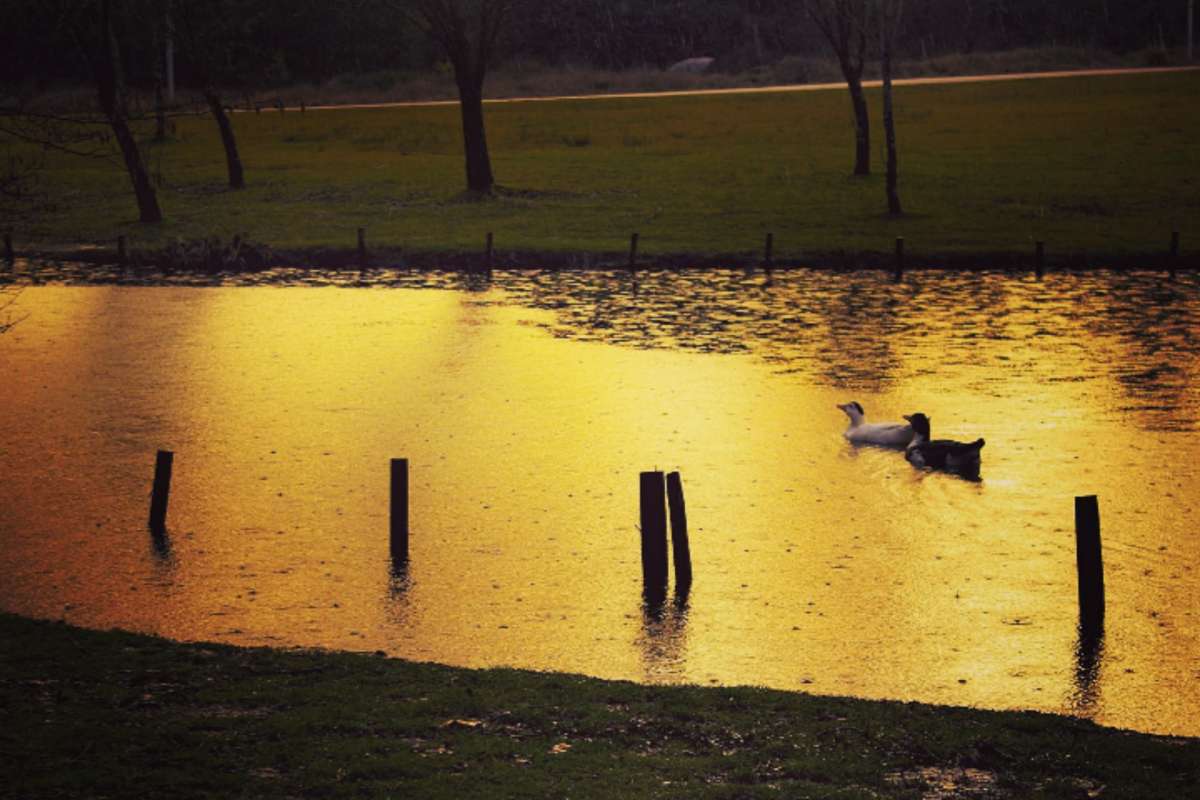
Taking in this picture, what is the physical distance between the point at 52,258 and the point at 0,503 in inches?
1053

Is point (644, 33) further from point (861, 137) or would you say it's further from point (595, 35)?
point (861, 137)

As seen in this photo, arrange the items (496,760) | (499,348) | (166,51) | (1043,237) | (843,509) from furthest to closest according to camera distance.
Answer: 1. (166,51)
2. (1043,237)
3. (499,348)
4. (843,509)
5. (496,760)

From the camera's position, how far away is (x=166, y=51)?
92562 millimetres

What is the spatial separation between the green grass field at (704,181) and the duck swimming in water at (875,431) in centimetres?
1764

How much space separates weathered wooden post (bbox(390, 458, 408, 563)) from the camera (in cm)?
1686

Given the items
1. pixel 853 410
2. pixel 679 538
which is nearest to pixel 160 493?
pixel 679 538

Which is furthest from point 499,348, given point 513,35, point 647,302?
point 513,35

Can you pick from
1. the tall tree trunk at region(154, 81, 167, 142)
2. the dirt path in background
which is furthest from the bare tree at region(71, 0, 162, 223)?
the dirt path in background

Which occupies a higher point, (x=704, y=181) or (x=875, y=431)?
(x=704, y=181)

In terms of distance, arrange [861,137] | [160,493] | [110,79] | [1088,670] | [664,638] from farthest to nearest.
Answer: [861,137] < [110,79] < [160,493] < [664,638] < [1088,670]

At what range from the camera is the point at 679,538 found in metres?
15.9

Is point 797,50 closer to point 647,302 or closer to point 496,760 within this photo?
point 647,302

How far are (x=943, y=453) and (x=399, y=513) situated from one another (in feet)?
24.4

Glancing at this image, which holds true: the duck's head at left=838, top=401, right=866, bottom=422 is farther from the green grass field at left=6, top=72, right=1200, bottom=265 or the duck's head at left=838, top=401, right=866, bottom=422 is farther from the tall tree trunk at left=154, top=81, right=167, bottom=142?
the green grass field at left=6, top=72, right=1200, bottom=265
